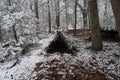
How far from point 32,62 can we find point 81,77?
3.22m

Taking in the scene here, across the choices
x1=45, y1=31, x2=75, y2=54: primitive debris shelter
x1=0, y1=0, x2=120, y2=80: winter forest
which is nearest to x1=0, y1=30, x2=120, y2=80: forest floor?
x1=0, y1=0, x2=120, y2=80: winter forest

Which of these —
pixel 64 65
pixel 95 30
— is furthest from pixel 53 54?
pixel 95 30

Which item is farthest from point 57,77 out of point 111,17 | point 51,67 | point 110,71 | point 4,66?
point 111,17

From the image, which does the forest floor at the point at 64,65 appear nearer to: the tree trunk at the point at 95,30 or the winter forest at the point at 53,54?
the winter forest at the point at 53,54

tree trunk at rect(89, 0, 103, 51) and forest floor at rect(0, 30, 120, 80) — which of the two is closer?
forest floor at rect(0, 30, 120, 80)

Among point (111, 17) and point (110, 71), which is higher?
point (111, 17)

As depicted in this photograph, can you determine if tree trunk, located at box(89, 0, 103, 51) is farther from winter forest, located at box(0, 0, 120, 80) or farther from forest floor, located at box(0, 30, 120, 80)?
forest floor, located at box(0, 30, 120, 80)

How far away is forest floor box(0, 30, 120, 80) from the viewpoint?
8164mm

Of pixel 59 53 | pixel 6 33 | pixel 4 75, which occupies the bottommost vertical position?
pixel 4 75

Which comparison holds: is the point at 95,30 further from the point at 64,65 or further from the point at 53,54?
the point at 64,65

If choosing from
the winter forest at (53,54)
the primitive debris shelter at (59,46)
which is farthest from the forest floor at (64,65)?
the primitive debris shelter at (59,46)

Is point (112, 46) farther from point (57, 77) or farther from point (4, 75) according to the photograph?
point (4, 75)

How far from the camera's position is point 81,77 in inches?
312

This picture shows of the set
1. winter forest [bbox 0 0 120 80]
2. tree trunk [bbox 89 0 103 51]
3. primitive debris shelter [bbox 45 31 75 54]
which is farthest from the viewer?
primitive debris shelter [bbox 45 31 75 54]
